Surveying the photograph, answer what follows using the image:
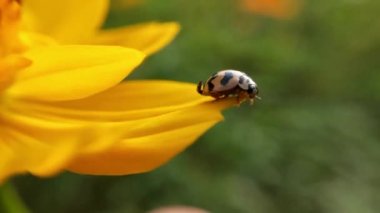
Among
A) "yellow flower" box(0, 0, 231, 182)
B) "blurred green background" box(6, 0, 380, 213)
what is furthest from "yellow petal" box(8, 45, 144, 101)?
"blurred green background" box(6, 0, 380, 213)

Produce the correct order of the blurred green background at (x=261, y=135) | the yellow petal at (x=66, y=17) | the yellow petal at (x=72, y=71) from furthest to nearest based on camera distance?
the blurred green background at (x=261, y=135) < the yellow petal at (x=66, y=17) < the yellow petal at (x=72, y=71)

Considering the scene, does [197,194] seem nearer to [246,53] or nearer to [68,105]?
[246,53]

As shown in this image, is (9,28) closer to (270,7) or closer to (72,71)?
(72,71)

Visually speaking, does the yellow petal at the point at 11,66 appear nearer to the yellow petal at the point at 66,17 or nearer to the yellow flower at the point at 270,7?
the yellow petal at the point at 66,17

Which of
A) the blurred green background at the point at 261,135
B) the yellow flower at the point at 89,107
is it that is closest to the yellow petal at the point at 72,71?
the yellow flower at the point at 89,107

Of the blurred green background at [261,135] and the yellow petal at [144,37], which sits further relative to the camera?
the blurred green background at [261,135]
